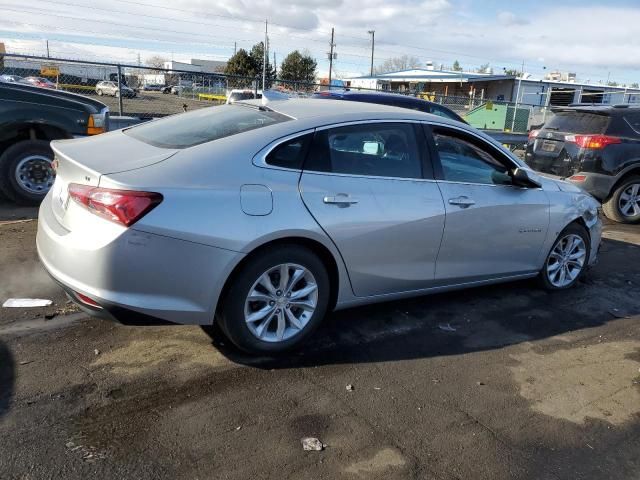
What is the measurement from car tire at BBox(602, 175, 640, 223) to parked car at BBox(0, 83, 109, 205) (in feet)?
25.6

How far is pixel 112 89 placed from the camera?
14656mm

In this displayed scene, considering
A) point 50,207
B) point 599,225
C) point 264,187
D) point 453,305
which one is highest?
point 264,187

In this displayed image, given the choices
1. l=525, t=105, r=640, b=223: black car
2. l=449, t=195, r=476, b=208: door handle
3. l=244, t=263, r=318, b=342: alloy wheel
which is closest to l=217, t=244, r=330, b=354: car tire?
l=244, t=263, r=318, b=342: alloy wheel

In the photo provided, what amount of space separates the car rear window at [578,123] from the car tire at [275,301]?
21.6ft

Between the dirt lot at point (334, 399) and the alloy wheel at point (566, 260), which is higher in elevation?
the alloy wheel at point (566, 260)

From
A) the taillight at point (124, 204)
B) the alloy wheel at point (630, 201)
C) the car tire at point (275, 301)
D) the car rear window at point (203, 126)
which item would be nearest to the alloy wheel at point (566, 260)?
the car tire at point (275, 301)

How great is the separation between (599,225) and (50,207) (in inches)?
198

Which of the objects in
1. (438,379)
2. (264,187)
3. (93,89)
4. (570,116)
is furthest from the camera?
(93,89)

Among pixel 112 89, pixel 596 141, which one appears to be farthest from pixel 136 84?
pixel 596 141

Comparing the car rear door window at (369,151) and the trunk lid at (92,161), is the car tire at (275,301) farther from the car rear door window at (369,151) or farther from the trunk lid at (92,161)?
the trunk lid at (92,161)

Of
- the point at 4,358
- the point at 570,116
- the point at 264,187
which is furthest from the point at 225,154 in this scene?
the point at 570,116

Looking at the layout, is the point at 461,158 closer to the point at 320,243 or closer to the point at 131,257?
the point at 320,243

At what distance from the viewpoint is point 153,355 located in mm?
3635

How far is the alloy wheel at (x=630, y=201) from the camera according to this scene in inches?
351
